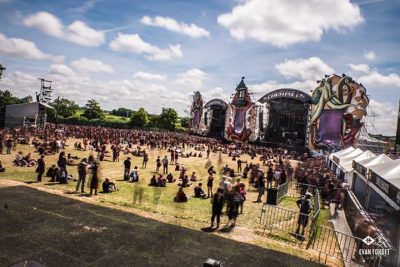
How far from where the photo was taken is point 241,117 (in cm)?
5756

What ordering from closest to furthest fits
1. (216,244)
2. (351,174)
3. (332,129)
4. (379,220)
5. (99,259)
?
(99,259) < (216,244) < (379,220) < (351,174) < (332,129)

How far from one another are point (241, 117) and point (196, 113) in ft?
55.7

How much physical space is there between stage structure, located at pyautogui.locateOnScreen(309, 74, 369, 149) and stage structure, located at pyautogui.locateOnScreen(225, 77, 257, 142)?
12.5m

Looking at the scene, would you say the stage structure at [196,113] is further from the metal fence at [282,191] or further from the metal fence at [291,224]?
the metal fence at [291,224]

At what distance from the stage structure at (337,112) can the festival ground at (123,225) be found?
31.3 meters

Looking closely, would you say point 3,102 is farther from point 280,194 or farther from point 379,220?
point 379,220

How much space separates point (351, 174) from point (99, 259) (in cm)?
1712

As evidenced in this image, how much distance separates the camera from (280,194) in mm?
18281

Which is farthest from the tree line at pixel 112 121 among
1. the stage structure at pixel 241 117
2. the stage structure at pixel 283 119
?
the stage structure at pixel 283 119

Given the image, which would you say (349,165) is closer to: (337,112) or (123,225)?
(123,225)

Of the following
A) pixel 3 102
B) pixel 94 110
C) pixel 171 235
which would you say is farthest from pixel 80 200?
pixel 94 110

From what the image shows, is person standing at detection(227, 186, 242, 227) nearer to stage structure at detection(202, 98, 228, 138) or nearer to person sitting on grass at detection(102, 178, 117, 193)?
person sitting on grass at detection(102, 178, 117, 193)

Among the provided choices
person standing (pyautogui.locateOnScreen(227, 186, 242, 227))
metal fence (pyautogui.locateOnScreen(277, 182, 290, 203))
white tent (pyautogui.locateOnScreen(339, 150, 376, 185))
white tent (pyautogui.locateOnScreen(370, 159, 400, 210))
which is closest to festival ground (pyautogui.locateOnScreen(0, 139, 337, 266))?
person standing (pyautogui.locateOnScreen(227, 186, 242, 227))

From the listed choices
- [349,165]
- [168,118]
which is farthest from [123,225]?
[168,118]
